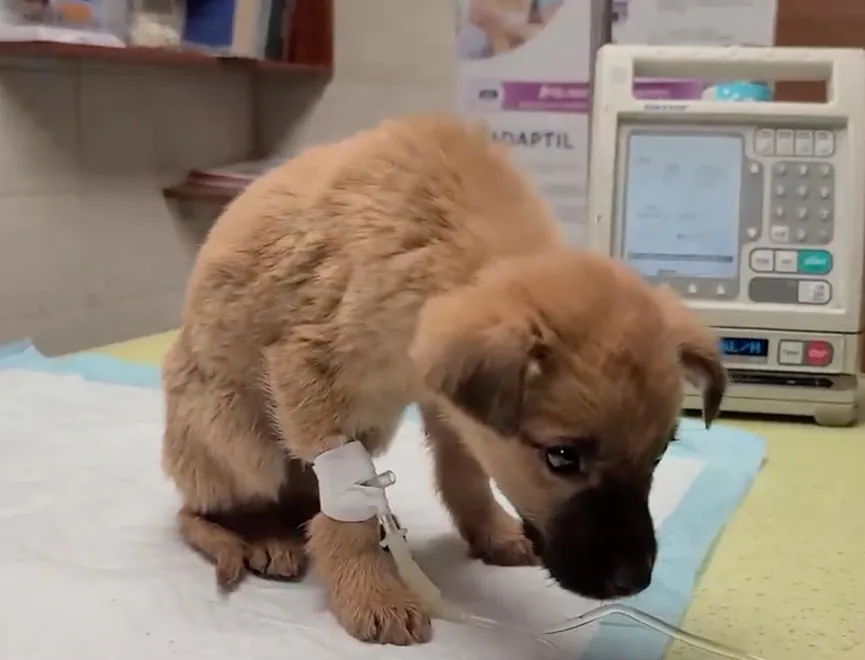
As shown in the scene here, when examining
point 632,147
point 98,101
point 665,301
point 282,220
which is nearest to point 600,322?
point 665,301

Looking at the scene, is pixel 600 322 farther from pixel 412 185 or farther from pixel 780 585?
pixel 780 585

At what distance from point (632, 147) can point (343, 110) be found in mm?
966

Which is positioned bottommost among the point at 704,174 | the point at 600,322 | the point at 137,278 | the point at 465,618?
the point at 465,618

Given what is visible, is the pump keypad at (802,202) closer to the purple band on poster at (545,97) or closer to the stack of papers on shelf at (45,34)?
the purple band on poster at (545,97)

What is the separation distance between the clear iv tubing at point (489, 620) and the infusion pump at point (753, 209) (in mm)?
569

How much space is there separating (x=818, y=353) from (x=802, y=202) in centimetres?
21

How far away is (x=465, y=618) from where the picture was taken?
0.89 metres

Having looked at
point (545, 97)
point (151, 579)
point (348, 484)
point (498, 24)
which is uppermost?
point (498, 24)

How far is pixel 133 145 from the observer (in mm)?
2076

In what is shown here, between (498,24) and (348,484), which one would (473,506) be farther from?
(498,24)

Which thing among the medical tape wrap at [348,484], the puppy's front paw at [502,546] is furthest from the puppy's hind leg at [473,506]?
the medical tape wrap at [348,484]

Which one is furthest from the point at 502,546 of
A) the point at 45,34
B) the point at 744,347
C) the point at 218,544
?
the point at 45,34

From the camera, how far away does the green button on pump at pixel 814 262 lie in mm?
1429

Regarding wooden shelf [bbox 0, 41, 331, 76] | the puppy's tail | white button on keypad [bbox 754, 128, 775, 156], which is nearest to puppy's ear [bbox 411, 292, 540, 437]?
the puppy's tail
